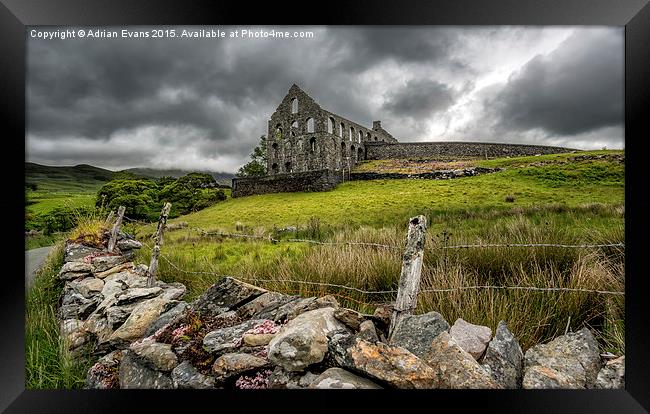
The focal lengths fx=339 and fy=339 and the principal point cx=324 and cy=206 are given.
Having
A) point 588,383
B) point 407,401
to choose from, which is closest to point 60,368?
point 407,401

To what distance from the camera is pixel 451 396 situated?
2125 millimetres

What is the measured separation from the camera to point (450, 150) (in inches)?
850

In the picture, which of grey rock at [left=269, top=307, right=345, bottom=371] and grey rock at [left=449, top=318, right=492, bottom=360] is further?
grey rock at [left=449, top=318, right=492, bottom=360]

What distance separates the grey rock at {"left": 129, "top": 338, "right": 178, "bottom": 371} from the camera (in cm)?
227

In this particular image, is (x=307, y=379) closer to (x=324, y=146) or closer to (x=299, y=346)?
(x=299, y=346)

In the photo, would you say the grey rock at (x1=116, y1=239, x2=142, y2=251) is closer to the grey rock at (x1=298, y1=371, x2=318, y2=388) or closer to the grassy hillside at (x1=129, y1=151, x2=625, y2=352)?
the grassy hillside at (x1=129, y1=151, x2=625, y2=352)

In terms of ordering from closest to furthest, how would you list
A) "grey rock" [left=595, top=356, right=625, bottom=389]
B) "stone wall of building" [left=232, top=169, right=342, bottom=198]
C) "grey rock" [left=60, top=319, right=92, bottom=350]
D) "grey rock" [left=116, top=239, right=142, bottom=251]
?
"grey rock" [left=595, top=356, right=625, bottom=389] → "grey rock" [left=60, top=319, right=92, bottom=350] → "grey rock" [left=116, top=239, right=142, bottom=251] → "stone wall of building" [left=232, top=169, right=342, bottom=198]

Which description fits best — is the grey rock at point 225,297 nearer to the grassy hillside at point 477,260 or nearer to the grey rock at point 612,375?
the grassy hillside at point 477,260

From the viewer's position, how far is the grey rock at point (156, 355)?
2266 millimetres

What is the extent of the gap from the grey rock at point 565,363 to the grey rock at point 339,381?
986 mm

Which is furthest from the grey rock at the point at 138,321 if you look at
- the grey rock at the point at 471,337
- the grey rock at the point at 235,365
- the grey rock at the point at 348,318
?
the grey rock at the point at 471,337

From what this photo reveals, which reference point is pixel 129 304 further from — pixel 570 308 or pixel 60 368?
pixel 570 308

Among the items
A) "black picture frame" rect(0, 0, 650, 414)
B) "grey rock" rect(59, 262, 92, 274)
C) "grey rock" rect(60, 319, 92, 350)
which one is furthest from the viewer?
"grey rock" rect(59, 262, 92, 274)

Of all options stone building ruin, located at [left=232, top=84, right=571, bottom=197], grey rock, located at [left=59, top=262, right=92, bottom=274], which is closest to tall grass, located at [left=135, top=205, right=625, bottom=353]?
grey rock, located at [left=59, top=262, right=92, bottom=274]
